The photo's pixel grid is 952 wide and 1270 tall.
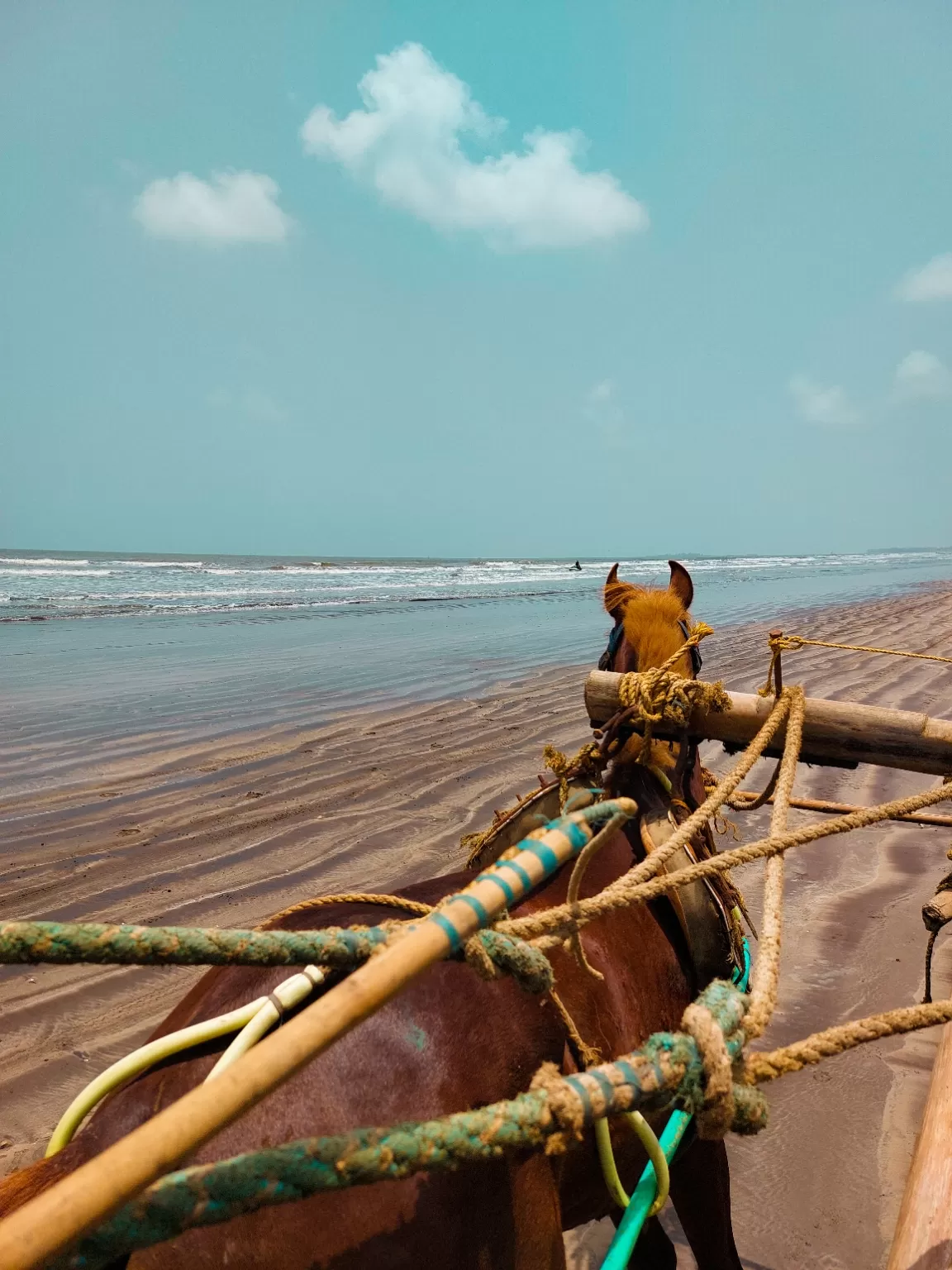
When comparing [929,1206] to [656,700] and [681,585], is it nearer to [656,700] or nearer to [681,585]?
[656,700]

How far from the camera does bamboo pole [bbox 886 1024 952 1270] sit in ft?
4.76

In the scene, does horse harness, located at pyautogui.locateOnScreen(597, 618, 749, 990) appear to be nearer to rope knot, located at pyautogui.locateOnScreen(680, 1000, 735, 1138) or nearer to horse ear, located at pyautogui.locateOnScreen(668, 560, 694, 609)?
horse ear, located at pyautogui.locateOnScreen(668, 560, 694, 609)

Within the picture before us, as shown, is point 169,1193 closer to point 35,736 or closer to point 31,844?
point 31,844

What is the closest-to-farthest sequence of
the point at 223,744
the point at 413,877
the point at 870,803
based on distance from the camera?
the point at 413,877 < the point at 870,803 < the point at 223,744

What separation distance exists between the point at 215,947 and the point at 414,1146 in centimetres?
35

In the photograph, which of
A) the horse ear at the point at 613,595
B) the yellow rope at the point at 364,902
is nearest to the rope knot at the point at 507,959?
the yellow rope at the point at 364,902

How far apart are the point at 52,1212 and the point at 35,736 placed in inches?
322

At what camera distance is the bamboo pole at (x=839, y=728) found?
2.26 meters

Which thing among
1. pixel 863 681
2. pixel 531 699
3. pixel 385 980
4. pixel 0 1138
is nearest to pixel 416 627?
pixel 531 699

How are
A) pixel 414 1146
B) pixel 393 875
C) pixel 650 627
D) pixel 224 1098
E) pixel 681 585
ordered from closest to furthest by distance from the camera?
pixel 224 1098 → pixel 414 1146 → pixel 650 627 → pixel 681 585 → pixel 393 875

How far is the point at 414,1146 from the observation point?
82 centimetres

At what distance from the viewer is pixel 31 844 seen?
17.1 ft

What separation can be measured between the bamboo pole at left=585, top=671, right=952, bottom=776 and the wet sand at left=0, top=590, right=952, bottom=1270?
1.56 m

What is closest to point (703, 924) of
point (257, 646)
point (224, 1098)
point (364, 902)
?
point (364, 902)
